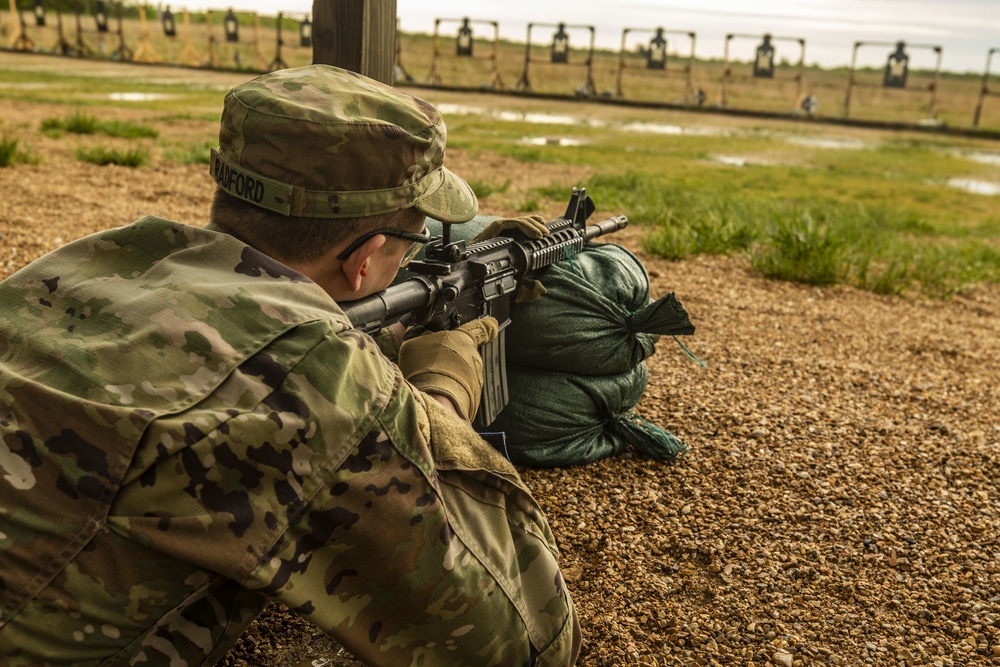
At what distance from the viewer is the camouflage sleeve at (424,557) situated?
153cm

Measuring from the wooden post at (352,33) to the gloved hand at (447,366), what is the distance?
1.26 metres

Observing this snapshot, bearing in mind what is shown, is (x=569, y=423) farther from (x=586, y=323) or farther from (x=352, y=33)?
(x=352, y=33)

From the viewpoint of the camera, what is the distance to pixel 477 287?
2689 mm

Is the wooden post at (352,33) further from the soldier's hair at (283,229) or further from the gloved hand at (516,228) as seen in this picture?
the soldier's hair at (283,229)

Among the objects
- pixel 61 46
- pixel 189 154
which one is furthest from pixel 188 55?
pixel 189 154

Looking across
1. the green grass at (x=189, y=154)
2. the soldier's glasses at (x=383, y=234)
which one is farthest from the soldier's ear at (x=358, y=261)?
the green grass at (x=189, y=154)

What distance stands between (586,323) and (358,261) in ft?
4.61

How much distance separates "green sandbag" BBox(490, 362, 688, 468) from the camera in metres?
3.15

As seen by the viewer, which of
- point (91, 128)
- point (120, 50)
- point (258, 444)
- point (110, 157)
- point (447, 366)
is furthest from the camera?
point (120, 50)

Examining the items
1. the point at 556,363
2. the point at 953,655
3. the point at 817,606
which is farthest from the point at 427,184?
the point at 953,655

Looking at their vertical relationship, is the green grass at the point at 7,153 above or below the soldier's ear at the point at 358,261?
below

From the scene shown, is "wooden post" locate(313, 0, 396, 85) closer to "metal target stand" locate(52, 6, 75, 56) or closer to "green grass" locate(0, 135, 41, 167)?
"green grass" locate(0, 135, 41, 167)

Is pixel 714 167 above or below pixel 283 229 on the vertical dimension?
below

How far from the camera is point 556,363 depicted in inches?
125
